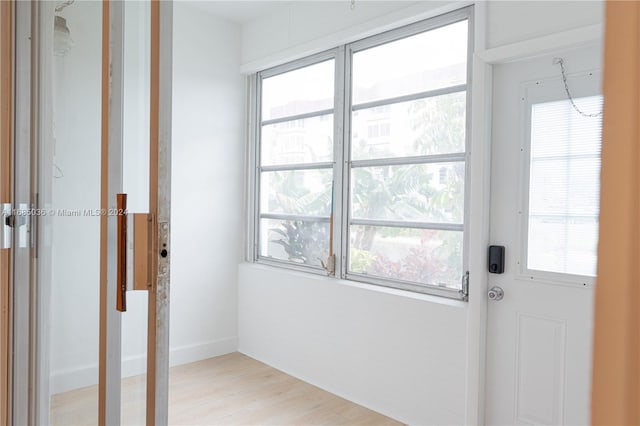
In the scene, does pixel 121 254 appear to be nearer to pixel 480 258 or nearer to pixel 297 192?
pixel 480 258

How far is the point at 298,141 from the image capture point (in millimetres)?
3648

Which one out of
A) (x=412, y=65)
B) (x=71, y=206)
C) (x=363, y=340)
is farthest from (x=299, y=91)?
(x=71, y=206)

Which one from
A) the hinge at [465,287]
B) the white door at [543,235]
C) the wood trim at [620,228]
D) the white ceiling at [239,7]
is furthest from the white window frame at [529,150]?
the white ceiling at [239,7]

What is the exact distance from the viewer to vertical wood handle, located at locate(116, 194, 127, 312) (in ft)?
2.71

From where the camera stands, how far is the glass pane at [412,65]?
2.58m

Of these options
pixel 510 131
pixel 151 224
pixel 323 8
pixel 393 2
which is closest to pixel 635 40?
pixel 151 224

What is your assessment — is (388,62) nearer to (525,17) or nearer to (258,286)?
(525,17)

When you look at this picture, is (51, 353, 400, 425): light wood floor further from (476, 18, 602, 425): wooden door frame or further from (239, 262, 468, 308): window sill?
(239, 262, 468, 308): window sill

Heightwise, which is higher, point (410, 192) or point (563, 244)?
point (410, 192)

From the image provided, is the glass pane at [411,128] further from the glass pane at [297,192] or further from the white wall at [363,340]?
the white wall at [363,340]

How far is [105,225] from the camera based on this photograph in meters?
0.88

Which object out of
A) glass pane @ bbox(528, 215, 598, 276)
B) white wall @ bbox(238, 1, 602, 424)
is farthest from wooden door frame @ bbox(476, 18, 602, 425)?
glass pane @ bbox(528, 215, 598, 276)

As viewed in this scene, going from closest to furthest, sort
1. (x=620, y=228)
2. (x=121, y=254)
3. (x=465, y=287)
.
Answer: (x=620, y=228) → (x=121, y=254) → (x=465, y=287)

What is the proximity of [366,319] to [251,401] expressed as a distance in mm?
928
